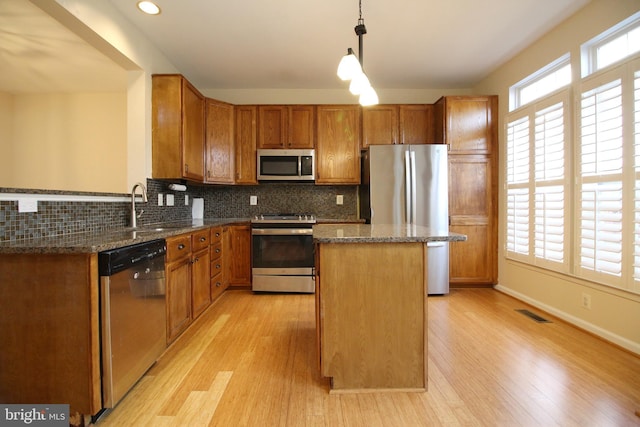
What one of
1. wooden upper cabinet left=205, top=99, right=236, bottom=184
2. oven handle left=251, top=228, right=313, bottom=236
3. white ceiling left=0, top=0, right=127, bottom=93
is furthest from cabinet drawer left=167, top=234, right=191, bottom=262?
white ceiling left=0, top=0, right=127, bottom=93

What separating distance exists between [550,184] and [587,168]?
1.26 feet

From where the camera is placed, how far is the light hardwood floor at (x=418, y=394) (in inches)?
56.1

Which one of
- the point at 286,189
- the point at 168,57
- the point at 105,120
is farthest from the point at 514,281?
the point at 105,120

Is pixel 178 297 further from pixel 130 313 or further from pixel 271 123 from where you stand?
pixel 271 123

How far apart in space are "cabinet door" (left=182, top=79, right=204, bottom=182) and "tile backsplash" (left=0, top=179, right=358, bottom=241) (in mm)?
340

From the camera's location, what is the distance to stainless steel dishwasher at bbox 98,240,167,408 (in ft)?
4.52

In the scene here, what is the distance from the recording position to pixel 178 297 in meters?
2.20

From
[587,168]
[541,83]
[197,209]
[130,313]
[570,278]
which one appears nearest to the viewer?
[130,313]

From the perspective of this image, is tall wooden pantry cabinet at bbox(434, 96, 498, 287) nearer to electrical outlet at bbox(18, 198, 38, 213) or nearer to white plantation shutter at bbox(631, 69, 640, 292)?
white plantation shutter at bbox(631, 69, 640, 292)

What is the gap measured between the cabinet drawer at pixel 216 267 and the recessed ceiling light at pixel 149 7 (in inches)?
87.9

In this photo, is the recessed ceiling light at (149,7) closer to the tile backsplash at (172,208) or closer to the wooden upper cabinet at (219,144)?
the wooden upper cabinet at (219,144)

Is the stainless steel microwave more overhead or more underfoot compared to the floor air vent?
more overhead

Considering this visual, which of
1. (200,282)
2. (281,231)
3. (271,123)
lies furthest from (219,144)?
(200,282)

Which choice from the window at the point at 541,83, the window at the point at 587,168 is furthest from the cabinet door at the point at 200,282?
the window at the point at 541,83
